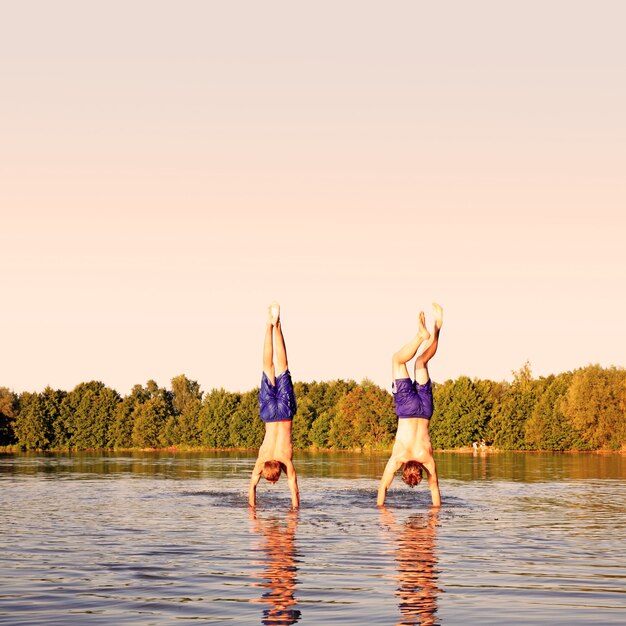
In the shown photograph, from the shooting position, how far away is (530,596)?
44.7 ft

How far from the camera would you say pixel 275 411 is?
2686 cm

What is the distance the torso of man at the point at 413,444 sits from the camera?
2631cm

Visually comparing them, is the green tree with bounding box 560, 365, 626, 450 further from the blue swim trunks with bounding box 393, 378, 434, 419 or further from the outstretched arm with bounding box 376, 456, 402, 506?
the blue swim trunks with bounding box 393, 378, 434, 419

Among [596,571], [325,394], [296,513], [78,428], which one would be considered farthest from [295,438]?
[596,571]

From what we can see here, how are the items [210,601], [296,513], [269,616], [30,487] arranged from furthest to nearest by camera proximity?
1. [30,487]
2. [296,513]
3. [210,601]
4. [269,616]

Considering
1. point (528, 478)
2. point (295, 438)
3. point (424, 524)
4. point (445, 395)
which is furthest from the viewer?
point (295, 438)

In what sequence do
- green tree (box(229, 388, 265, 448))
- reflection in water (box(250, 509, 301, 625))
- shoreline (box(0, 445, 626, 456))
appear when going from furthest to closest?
green tree (box(229, 388, 265, 448)) < shoreline (box(0, 445, 626, 456)) < reflection in water (box(250, 509, 301, 625))

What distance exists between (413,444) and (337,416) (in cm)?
11723

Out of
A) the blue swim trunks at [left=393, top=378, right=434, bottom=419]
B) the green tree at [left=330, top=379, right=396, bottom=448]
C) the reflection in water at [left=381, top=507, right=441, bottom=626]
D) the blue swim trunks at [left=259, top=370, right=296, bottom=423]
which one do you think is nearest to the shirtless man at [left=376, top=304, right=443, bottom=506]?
the blue swim trunks at [left=393, top=378, right=434, bottom=419]

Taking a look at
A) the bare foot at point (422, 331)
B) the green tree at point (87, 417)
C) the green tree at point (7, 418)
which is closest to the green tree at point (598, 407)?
the green tree at point (87, 417)

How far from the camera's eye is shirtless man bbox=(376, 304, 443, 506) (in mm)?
26359

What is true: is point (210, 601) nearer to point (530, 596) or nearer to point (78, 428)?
point (530, 596)

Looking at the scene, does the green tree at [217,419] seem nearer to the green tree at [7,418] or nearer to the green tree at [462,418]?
the green tree at [7,418]

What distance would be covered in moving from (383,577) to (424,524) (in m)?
8.12
